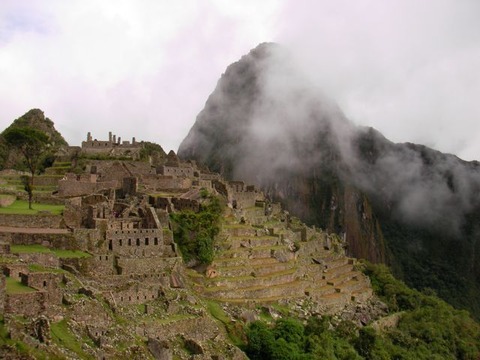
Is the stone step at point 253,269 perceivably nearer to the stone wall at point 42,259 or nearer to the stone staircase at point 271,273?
the stone staircase at point 271,273

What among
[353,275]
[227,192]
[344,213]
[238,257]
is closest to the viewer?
[238,257]

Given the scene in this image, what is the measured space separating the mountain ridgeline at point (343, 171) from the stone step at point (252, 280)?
93.5 meters

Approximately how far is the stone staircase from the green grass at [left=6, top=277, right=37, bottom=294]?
13.5 meters

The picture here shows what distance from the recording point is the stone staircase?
118 feet

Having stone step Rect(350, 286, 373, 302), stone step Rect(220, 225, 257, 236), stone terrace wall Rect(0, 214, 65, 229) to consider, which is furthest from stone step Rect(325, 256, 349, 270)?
stone terrace wall Rect(0, 214, 65, 229)

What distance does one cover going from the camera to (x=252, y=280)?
124 ft

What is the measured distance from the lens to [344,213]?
146750 millimetres

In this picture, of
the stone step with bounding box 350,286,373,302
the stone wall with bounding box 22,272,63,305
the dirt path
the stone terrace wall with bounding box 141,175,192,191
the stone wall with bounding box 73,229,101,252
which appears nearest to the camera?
the stone wall with bounding box 22,272,63,305

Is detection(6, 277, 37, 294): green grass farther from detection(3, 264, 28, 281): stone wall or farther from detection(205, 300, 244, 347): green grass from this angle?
detection(205, 300, 244, 347): green grass

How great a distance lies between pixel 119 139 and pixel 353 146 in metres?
118

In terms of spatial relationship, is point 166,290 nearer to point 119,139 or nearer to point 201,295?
point 201,295

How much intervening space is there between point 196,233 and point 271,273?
742cm

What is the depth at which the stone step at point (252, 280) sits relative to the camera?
35562 millimetres

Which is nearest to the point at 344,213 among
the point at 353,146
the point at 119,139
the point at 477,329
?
the point at 353,146
